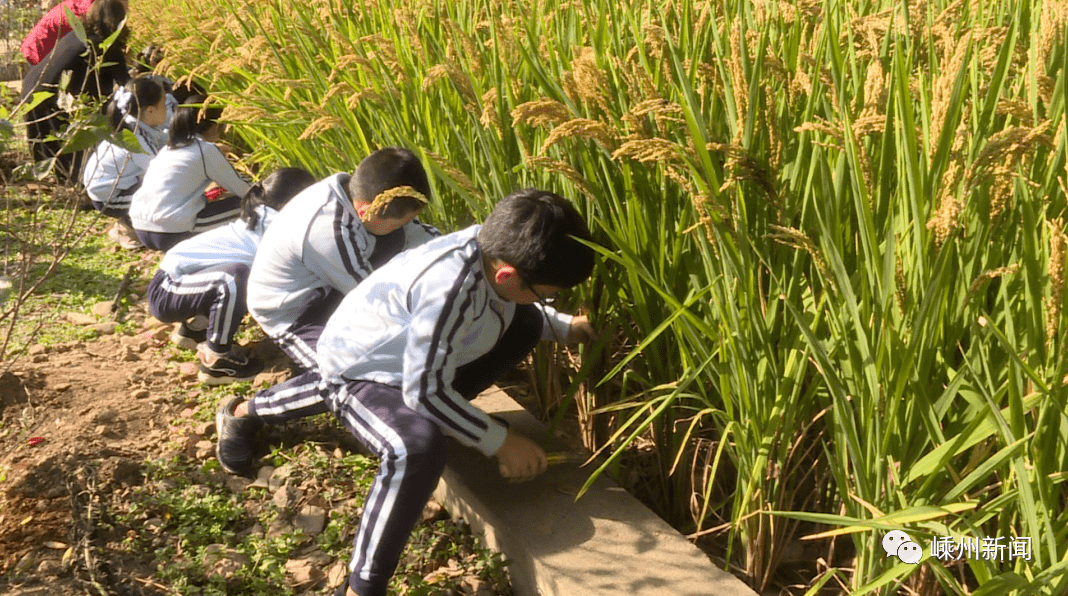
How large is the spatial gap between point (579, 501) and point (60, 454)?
56.2 inches

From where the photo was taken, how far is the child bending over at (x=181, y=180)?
13.2ft

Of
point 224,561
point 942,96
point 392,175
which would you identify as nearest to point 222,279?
point 392,175

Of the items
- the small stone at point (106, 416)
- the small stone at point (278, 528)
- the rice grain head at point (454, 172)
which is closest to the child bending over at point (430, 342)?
the rice grain head at point (454, 172)

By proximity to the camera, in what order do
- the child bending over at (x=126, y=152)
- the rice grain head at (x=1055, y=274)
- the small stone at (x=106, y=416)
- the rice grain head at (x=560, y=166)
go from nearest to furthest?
1. the rice grain head at (x=1055, y=274)
2. the rice grain head at (x=560, y=166)
3. the small stone at (x=106, y=416)
4. the child bending over at (x=126, y=152)

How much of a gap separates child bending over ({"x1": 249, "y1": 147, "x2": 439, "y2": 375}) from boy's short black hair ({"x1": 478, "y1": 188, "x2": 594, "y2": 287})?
66 centimetres

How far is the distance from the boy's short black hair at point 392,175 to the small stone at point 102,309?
1900 millimetres

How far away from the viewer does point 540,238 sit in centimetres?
198

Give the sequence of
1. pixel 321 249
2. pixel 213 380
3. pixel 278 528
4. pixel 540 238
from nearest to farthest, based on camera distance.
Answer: pixel 540 238 → pixel 278 528 → pixel 321 249 → pixel 213 380

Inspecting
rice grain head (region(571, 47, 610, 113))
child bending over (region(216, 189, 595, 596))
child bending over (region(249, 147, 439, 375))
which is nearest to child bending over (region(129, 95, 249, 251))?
child bending over (region(249, 147, 439, 375))

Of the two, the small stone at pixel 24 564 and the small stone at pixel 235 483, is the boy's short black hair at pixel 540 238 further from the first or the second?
the small stone at pixel 24 564

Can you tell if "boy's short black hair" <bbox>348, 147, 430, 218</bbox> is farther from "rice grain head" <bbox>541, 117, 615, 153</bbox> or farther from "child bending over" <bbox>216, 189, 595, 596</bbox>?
"rice grain head" <bbox>541, 117, 615, 153</bbox>

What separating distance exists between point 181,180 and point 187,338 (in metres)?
0.81

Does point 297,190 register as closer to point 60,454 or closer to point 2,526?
point 60,454

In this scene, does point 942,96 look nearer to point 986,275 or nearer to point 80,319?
point 986,275
